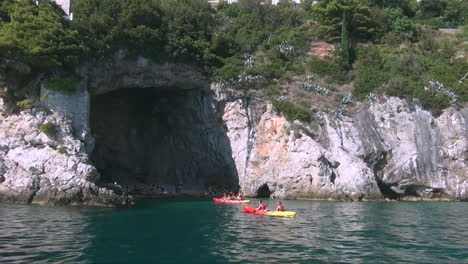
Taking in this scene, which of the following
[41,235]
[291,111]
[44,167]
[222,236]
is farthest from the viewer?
[291,111]

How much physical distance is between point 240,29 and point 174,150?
1450 centimetres

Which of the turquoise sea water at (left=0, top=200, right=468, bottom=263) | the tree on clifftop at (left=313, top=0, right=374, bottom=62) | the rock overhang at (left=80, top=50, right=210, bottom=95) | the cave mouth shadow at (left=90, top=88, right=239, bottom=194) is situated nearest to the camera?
the turquoise sea water at (left=0, top=200, right=468, bottom=263)

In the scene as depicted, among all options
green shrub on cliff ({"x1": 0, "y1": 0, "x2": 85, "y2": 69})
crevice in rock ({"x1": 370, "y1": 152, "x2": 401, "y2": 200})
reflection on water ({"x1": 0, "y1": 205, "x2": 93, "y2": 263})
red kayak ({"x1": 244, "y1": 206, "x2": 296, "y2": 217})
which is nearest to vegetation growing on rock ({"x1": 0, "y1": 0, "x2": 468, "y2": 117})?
green shrub on cliff ({"x1": 0, "y1": 0, "x2": 85, "y2": 69})

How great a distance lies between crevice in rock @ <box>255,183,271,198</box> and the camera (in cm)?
3947

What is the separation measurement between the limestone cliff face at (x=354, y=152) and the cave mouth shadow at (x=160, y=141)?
7.57 feet

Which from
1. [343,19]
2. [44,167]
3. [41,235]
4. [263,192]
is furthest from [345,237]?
[343,19]

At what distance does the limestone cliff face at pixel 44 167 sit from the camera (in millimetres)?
28000

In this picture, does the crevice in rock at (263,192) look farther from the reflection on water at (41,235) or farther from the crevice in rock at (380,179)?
the reflection on water at (41,235)

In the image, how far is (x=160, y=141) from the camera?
154 ft

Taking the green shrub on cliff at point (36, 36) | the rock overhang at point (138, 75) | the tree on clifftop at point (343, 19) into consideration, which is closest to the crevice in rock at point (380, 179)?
the tree on clifftop at point (343, 19)

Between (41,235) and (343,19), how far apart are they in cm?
4065

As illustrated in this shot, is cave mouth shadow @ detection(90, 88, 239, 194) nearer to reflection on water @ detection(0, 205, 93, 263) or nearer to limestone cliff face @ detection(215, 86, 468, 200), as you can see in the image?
limestone cliff face @ detection(215, 86, 468, 200)

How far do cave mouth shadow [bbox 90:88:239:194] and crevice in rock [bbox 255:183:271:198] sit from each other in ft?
8.88

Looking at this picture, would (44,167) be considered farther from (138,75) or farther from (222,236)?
(222,236)
